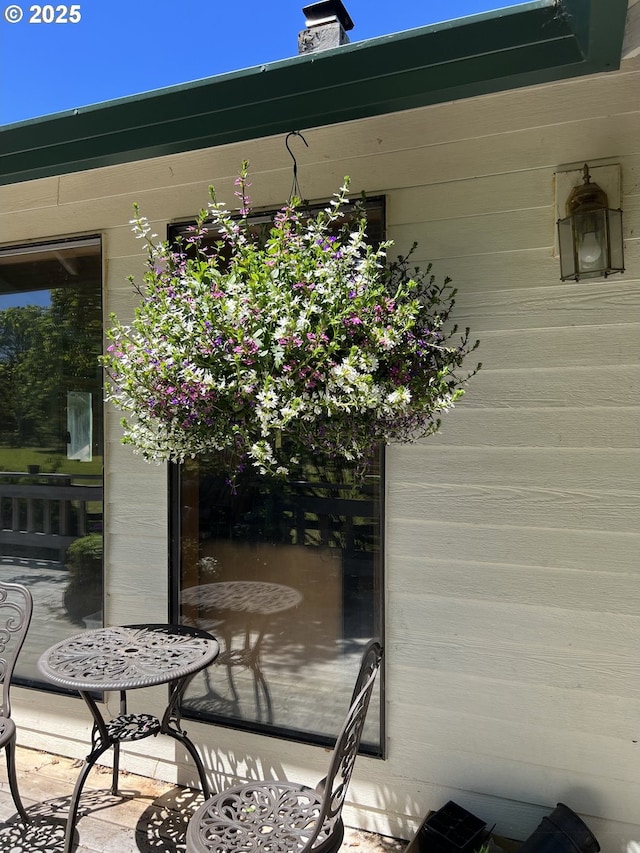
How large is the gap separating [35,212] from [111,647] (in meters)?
1.99

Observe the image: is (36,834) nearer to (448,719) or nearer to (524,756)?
(448,719)

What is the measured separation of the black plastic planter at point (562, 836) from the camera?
1.71 m

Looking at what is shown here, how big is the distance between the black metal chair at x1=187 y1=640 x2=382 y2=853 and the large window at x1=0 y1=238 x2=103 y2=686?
1.26m

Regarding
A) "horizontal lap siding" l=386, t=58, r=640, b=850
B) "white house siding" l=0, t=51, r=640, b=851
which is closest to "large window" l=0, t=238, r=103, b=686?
"white house siding" l=0, t=51, r=640, b=851

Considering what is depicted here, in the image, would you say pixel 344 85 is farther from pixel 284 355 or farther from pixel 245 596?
pixel 245 596

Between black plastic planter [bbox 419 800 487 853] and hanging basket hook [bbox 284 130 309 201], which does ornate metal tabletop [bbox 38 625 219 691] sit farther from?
hanging basket hook [bbox 284 130 309 201]

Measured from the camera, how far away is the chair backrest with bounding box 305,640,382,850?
1.36 metres

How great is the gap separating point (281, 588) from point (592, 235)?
1671 millimetres

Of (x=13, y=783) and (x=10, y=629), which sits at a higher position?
(x=10, y=629)

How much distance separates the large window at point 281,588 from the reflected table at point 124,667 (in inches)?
10.2

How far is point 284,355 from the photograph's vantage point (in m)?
1.52

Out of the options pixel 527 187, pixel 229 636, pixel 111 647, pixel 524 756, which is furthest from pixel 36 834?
pixel 527 187

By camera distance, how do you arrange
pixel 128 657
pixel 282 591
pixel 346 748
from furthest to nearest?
pixel 282 591, pixel 128 657, pixel 346 748

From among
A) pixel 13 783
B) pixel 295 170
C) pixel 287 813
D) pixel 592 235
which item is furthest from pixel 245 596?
pixel 592 235
